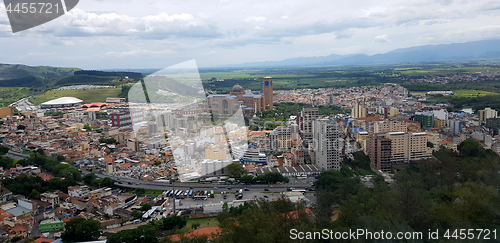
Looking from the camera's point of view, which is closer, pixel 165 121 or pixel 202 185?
pixel 202 185

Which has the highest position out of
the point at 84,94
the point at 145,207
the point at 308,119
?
the point at 84,94

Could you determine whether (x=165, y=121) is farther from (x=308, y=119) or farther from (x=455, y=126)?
(x=455, y=126)

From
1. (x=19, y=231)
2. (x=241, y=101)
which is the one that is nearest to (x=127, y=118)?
(x=241, y=101)

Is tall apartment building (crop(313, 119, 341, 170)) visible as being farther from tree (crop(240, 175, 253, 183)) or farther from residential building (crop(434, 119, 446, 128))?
residential building (crop(434, 119, 446, 128))

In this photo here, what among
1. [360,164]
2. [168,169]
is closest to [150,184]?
[168,169]

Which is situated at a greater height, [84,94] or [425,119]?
[84,94]

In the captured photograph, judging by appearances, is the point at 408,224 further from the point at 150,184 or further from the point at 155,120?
the point at 155,120

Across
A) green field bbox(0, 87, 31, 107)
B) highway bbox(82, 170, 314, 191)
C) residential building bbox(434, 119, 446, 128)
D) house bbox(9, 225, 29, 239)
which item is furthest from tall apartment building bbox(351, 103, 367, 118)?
green field bbox(0, 87, 31, 107)

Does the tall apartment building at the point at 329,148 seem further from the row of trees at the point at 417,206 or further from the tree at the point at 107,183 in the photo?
the tree at the point at 107,183
